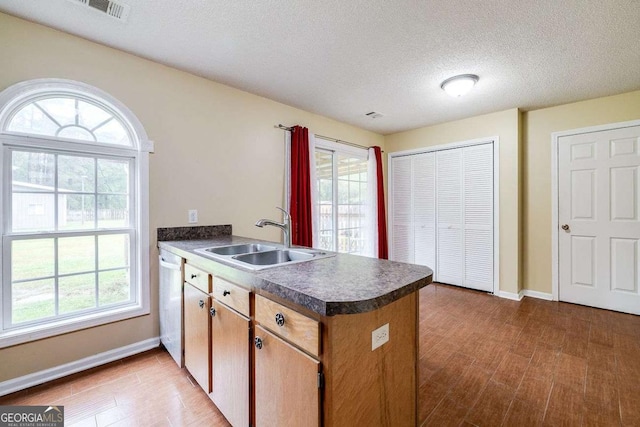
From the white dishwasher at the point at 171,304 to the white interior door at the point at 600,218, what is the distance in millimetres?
4244

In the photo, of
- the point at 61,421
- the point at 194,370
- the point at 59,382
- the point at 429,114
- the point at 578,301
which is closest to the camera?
the point at 61,421

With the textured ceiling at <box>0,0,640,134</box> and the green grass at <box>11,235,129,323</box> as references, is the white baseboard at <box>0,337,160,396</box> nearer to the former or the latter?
the green grass at <box>11,235,129,323</box>

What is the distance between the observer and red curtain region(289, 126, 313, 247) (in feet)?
10.8

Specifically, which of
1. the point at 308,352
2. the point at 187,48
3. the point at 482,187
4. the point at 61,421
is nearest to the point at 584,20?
the point at 482,187

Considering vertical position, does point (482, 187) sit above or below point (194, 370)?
above

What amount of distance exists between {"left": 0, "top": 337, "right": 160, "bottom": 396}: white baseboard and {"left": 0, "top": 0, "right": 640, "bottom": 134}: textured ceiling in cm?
237

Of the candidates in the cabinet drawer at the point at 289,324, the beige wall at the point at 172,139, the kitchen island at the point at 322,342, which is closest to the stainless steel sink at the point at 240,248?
the kitchen island at the point at 322,342

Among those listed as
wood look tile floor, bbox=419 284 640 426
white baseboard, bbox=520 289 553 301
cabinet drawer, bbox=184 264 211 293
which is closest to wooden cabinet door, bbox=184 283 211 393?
cabinet drawer, bbox=184 264 211 293

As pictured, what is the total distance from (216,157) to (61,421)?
2.13 meters

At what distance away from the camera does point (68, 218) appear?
79.4 inches

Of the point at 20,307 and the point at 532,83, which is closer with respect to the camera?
the point at 20,307

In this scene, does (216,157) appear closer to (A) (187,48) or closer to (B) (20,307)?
(A) (187,48)

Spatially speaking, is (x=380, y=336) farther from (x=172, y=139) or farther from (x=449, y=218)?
(x=449, y=218)

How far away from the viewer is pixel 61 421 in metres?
1.54
